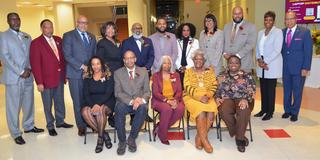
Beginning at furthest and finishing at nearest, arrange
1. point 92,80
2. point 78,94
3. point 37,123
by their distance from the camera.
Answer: point 37,123 → point 78,94 → point 92,80

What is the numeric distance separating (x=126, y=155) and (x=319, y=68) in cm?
498

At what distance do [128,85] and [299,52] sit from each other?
2.42m

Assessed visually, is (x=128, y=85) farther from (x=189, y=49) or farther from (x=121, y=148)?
(x=189, y=49)

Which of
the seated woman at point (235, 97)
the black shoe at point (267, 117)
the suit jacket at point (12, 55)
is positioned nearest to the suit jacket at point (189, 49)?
the seated woman at point (235, 97)

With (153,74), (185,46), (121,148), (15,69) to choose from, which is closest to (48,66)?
(15,69)

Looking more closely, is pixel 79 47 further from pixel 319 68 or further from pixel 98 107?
pixel 319 68

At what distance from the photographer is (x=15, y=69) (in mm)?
3562

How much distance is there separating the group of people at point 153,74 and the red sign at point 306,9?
2.90 metres

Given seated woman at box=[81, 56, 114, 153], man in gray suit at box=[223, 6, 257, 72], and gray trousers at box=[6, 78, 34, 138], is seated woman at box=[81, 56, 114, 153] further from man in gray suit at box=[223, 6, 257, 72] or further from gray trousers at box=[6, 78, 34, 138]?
man in gray suit at box=[223, 6, 257, 72]

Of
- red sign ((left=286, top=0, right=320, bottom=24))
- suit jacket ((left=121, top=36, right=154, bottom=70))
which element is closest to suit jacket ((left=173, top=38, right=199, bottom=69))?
suit jacket ((left=121, top=36, right=154, bottom=70))

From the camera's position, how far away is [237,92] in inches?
140

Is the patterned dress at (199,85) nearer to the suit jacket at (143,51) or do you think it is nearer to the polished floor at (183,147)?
the polished floor at (183,147)

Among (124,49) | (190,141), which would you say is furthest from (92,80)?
(190,141)

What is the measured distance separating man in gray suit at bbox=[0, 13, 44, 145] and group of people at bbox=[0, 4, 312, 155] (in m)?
0.01
